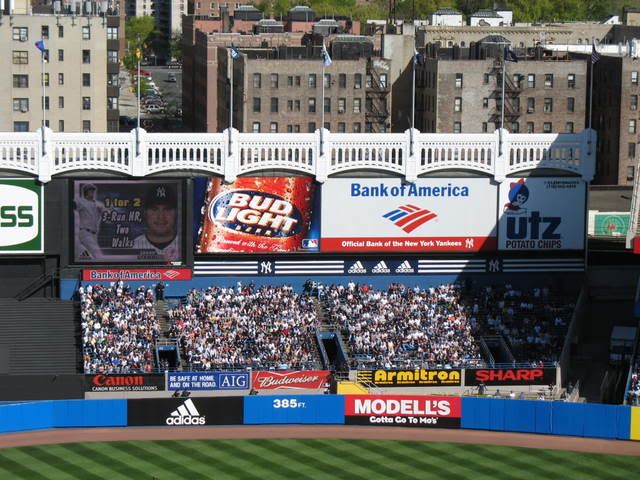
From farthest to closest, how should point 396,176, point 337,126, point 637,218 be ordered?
point 337,126 < point 396,176 < point 637,218

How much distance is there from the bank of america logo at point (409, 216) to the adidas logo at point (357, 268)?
2881mm

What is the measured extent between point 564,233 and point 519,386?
10459 millimetres

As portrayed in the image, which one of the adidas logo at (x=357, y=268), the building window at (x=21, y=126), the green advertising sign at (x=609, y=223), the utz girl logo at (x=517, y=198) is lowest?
the adidas logo at (x=357, y=268)

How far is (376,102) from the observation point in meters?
123

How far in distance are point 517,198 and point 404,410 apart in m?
17.3

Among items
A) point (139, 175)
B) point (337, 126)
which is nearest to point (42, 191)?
point (139, 175)

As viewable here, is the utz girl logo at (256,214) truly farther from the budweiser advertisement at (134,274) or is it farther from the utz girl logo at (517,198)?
the utz girl logo at (517,198)

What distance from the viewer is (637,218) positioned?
81375 mm

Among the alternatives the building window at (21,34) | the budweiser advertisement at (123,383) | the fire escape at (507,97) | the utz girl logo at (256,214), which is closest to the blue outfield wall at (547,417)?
the budweiser advertisement at (123,383)

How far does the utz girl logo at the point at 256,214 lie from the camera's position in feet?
286

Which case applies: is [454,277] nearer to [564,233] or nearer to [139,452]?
[564,233]

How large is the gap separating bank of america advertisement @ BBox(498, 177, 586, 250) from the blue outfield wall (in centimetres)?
1569

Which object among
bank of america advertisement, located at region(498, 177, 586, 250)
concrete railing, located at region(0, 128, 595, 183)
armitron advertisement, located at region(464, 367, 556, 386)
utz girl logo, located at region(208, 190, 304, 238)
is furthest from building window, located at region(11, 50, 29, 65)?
armitron advertisement, located at region(464, 367, 556, 386)

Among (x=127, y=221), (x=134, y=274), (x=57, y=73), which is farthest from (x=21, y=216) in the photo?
(x=57, y=73)
